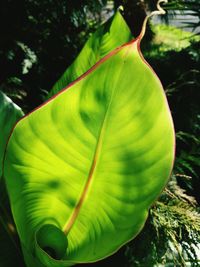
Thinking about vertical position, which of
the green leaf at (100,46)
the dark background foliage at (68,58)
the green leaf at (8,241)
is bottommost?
the dark background foliage at (68,58)

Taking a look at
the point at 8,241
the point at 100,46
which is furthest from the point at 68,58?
the point at 8,241

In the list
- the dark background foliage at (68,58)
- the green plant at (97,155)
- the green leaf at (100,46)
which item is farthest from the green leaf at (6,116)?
the dark background foliage at (68,58)

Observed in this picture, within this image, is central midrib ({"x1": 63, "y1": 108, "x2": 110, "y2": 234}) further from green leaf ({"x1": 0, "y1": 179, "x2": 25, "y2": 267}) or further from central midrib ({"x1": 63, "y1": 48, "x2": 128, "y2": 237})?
green leaf ({"x1": 0, "y1": 179, "x2": 25, "y2": 267})

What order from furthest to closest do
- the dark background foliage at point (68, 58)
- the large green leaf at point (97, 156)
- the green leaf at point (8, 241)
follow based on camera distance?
1. the dark background foliage at point (68, 58)
2. the green leaf at point (8, 241)
3. the large green leaf at point (97, 156)

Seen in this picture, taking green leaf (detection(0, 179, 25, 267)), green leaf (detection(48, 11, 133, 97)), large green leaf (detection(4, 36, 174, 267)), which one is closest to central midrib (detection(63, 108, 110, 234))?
large green leaf (detection(4, 36, 174, 267))

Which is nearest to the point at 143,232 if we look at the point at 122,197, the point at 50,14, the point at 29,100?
the point at 122,197

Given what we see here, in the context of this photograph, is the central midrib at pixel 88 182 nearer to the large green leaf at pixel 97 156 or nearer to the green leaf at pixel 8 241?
the large green leaf at pixel 97 156

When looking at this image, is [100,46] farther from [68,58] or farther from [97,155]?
→ [68,58]
